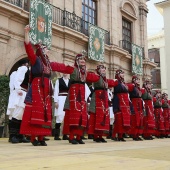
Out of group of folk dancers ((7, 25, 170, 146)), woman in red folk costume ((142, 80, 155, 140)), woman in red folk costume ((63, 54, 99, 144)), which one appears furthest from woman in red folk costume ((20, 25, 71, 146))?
woman in red folk costume ((142, 80, 155, 140))

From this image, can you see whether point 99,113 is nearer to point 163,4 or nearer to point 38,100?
point 38,100

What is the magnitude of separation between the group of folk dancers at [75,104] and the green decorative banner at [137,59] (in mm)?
8111

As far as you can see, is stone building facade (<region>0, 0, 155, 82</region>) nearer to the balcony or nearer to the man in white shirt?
the balcony

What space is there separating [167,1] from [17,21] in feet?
52.8

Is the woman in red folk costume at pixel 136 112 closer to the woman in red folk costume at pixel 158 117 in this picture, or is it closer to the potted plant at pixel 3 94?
the woman in red folk costume at pixel 158 117

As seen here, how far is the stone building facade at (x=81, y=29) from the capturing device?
9.93 meters

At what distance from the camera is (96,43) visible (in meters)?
13.6

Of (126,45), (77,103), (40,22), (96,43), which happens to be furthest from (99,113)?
(126,45)

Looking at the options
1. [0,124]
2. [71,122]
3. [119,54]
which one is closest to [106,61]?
[119,54]

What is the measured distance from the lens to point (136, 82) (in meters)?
6.71

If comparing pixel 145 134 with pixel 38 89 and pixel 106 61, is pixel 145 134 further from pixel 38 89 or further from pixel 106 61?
pixel 106 61

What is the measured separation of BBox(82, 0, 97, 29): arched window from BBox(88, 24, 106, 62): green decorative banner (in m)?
0.45

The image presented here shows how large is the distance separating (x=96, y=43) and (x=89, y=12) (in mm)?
1794

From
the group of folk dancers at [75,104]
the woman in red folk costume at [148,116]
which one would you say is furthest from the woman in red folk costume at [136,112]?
the woman in red folk costume at [148,116]
